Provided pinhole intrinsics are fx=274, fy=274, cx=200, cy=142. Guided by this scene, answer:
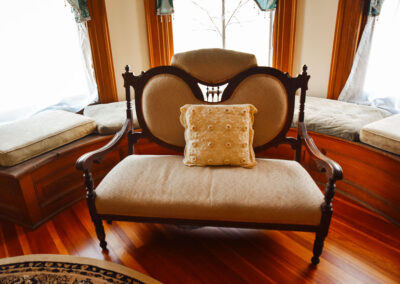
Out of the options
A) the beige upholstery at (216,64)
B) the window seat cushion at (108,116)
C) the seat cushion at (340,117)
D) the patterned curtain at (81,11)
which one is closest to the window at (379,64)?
the seat cushion at (340,117)

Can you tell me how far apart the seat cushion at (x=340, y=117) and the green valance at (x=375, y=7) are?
0.73 metres

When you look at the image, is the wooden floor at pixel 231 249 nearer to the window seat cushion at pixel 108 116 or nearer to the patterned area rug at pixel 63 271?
the patterned area rug at pixel 63 271

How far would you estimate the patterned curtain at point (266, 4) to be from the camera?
274 cm

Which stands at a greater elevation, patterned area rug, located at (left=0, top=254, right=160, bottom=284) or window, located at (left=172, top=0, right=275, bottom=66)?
window, located at (left=172, top=0, right=275, bottom=66)

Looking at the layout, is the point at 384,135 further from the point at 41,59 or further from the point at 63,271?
the point at 41,59

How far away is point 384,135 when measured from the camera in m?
1.59

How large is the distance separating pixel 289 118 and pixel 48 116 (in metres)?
1.68

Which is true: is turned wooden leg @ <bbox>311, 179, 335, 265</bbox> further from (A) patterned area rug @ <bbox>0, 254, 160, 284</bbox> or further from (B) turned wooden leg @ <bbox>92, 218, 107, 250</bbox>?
(B) turned wooden leg @ <bbox>92, 218, 107, 250</bbox>

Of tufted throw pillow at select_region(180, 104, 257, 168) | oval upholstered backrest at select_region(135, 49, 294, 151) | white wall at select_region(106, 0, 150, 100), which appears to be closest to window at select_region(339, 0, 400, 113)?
oval upholstered backrest at select_region(135, 49, 294, 151)

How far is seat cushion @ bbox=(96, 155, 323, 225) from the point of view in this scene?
1.21 meters

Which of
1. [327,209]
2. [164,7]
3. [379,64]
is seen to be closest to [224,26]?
[164,7]

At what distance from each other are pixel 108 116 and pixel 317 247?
171cm

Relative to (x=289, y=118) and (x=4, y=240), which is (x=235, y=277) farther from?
(x=4, y=240)

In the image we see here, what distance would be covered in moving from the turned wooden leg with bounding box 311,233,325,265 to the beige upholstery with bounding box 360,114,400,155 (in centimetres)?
72
